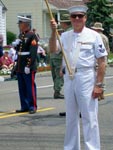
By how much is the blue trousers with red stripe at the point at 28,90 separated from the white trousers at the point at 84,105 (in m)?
4.43

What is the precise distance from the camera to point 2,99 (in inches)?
561

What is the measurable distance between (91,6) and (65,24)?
3651 centimetres

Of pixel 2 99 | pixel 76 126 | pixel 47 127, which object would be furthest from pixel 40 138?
pixel 2 99

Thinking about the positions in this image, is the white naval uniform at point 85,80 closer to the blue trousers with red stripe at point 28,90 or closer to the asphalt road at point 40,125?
the asphalt road at point 40,125

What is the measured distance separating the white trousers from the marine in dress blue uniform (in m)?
4.37

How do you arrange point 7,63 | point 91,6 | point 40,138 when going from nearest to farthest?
1. point 40,138
2. point 7,63
3. point 91,6

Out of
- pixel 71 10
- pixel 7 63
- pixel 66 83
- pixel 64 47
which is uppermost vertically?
pixel 71 10

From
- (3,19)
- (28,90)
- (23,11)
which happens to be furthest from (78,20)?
(23,11)

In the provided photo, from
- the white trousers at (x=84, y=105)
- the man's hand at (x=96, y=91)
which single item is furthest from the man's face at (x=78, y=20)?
the man's hand at (x=96, y=91)

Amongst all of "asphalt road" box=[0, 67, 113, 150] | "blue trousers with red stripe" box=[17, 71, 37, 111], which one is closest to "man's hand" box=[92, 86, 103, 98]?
"asphalt road" box=[0, 67, 113, 150]

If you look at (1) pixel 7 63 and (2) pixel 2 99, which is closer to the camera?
(2) pixel 2 99

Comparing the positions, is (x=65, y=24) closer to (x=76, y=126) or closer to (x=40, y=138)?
(x=40, y=138)

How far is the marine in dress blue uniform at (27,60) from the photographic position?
37.3 ft

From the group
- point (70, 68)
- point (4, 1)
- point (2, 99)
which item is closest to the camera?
point (70, 68)
